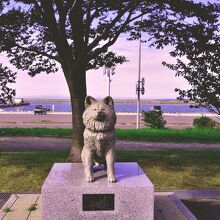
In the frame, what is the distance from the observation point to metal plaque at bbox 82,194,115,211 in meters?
6.50

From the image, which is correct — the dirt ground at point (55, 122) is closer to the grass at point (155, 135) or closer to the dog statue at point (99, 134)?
the grass at point (155, 135)

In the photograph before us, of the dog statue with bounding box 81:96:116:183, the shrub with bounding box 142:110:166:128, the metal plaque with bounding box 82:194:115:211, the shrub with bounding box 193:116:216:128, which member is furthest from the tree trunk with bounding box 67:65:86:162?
the shrub with bounding box 193:116:216:128

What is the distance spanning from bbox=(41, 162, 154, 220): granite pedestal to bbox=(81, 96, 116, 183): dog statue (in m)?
0.31

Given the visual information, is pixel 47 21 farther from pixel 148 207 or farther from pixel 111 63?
pixel 148 207

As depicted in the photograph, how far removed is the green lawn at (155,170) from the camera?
10.5m

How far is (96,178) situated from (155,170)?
490 cm

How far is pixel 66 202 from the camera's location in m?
6.56

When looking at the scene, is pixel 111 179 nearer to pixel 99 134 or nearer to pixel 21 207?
pixel 99 134

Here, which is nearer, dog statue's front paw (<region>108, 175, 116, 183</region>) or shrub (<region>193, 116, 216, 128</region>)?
dog statue's front paw (<region>108, 175, 116, 183</region>)

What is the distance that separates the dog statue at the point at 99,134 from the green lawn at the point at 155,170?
369 cm

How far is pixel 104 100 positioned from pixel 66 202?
189 cm

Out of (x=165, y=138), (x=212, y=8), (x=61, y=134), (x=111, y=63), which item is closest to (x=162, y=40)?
(x=212, y=8)

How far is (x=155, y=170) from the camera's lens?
11.6m

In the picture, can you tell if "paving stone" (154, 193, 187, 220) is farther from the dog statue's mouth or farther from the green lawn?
the dog statue's mouth
